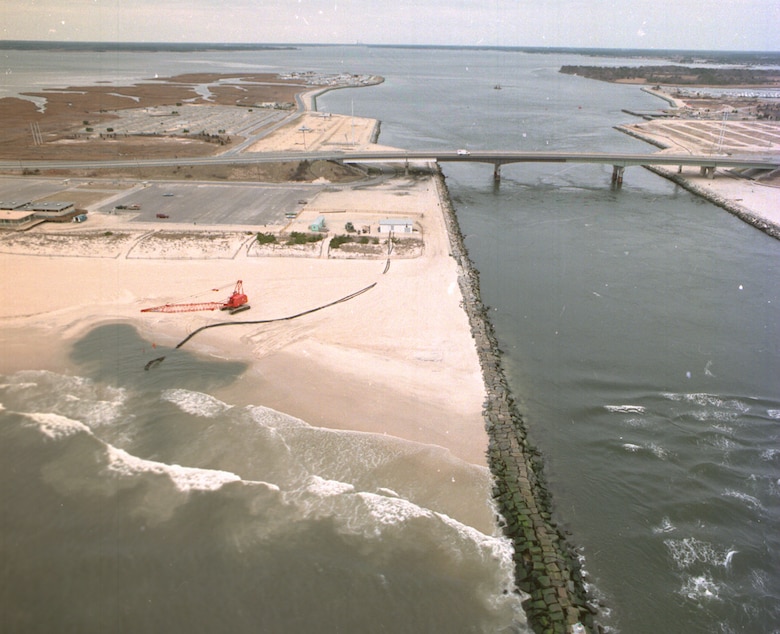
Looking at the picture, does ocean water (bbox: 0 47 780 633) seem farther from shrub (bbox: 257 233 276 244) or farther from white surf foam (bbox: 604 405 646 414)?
shrub (bbox: 257 233 276 244)

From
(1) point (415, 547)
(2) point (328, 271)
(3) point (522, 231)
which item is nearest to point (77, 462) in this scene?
(1) point (415, 547)

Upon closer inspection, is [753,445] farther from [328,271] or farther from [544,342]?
[328,271]

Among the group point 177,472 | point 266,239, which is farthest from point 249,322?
point 266,239

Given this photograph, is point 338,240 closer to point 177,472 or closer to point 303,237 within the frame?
point 303,237

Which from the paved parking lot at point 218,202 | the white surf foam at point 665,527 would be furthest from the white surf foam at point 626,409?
the paved parking lot at point 218,202

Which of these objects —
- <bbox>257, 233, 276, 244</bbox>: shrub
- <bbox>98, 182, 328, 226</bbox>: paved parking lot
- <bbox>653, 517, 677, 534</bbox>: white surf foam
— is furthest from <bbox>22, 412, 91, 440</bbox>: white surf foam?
<bbox>98, 182, 328, 226</bbox>: paved parking lot

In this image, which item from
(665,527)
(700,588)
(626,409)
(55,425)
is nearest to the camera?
(700,588)

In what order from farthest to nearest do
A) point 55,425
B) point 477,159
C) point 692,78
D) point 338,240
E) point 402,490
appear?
point 692,78, point 477,159, point 338,240, point 55,425, point 402,490
